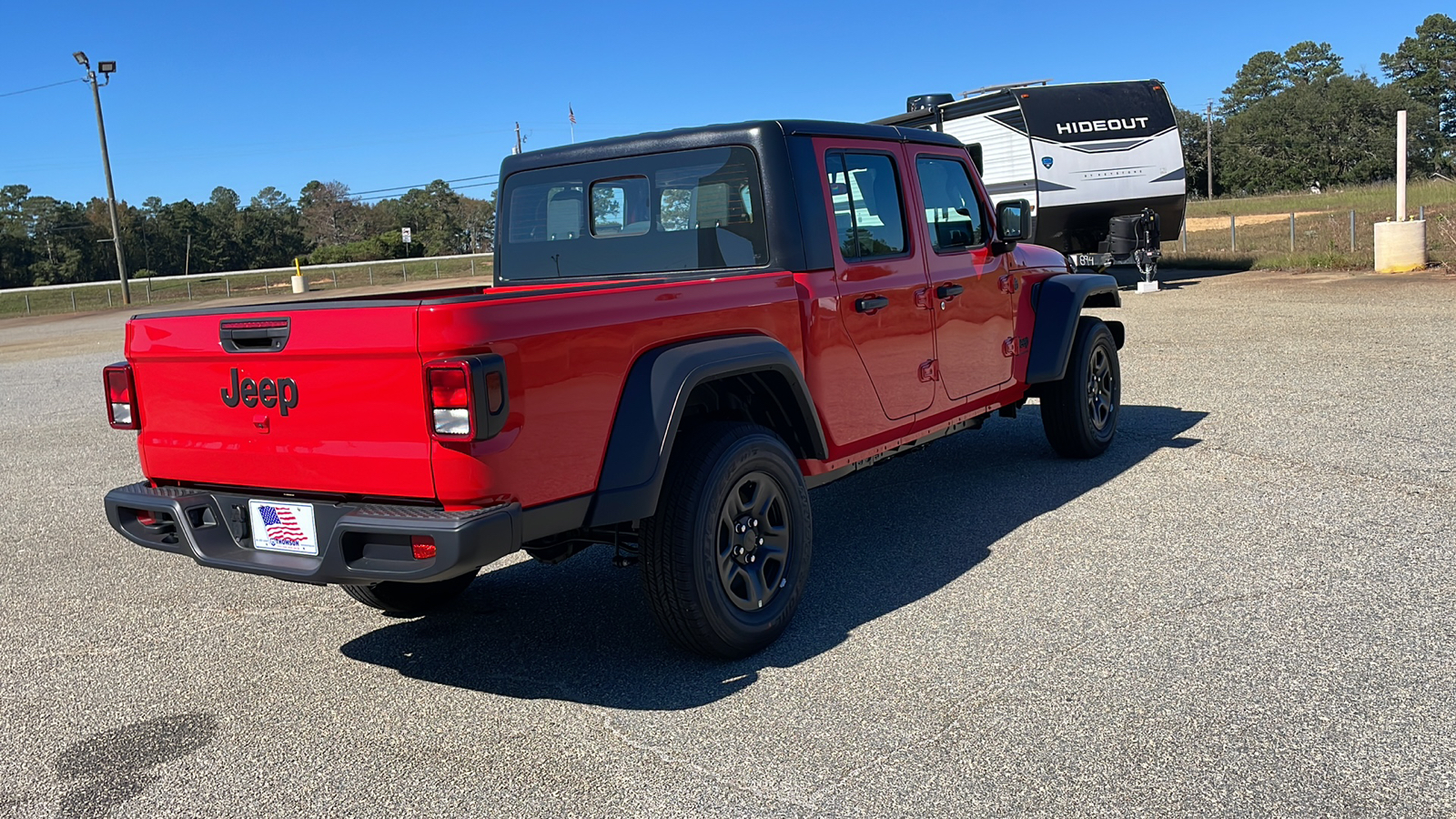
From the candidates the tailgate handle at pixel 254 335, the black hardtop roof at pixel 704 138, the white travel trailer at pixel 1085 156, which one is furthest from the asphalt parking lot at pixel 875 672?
the white travel trailer at pixel 1085 156

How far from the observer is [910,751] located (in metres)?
3.29

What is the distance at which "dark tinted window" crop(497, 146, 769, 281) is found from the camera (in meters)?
4.69

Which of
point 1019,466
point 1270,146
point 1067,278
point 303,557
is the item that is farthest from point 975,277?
point 1270,146

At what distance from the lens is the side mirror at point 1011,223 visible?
19.9 ft

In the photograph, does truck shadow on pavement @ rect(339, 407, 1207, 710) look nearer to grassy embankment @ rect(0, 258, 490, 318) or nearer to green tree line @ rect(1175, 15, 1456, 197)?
grassy embankment @ rect(0, 258, 490, 318)

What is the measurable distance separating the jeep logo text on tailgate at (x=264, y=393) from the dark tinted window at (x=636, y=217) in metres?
1.81

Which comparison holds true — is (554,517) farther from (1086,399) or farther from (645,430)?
(1086,399)

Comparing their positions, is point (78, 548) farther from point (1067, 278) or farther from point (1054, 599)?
point (1067, 278)

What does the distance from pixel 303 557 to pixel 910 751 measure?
195cm

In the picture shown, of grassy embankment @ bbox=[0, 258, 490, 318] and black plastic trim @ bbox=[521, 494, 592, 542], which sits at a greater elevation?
grassy embankment @ bbox=[0, 258, 490, 318]

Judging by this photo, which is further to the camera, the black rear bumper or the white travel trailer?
the white travel trailer

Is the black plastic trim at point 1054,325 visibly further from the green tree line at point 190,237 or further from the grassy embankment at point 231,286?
the green tree line at point 190,237

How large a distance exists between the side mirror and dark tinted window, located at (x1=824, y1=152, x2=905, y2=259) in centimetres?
97

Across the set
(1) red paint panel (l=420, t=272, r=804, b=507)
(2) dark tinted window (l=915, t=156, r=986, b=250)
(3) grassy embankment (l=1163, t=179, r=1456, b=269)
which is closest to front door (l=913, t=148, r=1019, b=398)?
(2) dark tinted window (l=915, t=156, r=986, b=250)
